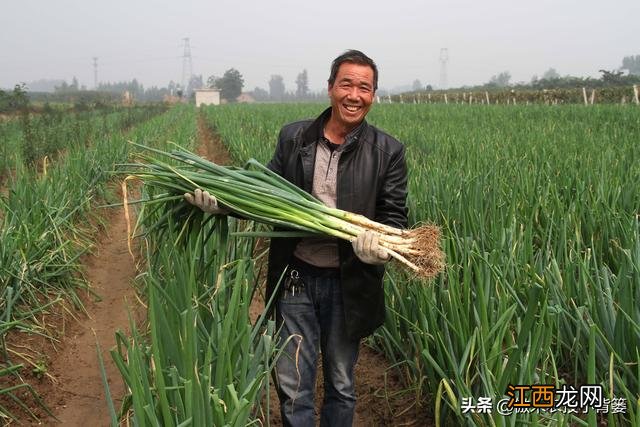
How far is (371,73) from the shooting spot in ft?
5.65

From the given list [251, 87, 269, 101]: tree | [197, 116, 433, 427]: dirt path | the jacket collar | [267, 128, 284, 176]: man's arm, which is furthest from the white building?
[251, 87, 269, 101]: tree

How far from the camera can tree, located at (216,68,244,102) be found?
261 ft

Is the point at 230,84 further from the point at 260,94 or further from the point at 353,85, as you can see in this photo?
the point at 353,85

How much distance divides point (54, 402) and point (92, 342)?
0.65 m

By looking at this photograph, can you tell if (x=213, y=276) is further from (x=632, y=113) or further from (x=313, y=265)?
(x=632, y=113)

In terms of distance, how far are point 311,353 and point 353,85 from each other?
3.11ft

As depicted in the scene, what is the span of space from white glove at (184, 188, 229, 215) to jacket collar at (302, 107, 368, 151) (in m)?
0.39

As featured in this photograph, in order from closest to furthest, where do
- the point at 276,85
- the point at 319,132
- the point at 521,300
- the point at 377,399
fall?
the point at 319,132
the point at 521,300
the point at 377,399
the point at 276,85

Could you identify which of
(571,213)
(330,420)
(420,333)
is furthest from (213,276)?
(571,213)

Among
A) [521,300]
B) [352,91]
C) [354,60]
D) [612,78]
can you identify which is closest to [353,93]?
[352,91]

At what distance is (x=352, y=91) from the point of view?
1.70 metres

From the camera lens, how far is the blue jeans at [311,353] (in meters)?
1.82

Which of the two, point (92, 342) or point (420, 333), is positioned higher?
point (420, 333)

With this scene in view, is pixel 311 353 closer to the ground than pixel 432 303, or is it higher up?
closer to the ground
